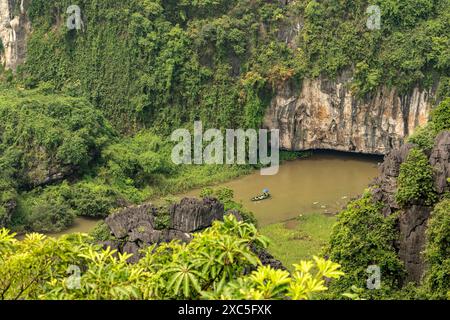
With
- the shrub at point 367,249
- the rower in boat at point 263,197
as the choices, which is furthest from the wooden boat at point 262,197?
the shrub at point 367,249

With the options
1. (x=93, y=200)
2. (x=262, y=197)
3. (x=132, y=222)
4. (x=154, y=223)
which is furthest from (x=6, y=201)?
(x=262, y=197)

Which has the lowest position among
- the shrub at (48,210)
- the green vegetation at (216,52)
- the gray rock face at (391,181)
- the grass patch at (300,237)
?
the grass patch at (300,237)

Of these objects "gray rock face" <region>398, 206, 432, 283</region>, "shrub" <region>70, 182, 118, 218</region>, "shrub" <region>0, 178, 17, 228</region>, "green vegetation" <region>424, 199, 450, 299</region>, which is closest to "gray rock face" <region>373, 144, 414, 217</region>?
"gray rock face" <region>398, 206, 432, 283</region>

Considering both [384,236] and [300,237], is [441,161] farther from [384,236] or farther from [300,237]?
[300,237]

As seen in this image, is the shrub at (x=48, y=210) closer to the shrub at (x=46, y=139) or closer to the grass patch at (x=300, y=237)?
the shrub at (x=46, y=139)

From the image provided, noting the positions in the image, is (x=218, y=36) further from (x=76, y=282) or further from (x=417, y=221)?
(x=76, y=282)

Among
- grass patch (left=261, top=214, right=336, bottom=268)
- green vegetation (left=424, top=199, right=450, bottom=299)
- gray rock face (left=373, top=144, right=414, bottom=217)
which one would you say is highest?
gray rock face (left=373, top=144, right=414, bottom=217)

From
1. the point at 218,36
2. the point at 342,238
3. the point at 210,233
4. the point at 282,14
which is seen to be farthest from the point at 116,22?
the point at 210,233

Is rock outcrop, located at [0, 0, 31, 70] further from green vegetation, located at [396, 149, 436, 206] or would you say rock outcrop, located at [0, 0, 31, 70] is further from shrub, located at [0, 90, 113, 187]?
green vegetation, located at [396, 149, 436, 206]

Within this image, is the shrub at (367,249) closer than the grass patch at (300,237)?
Yes
